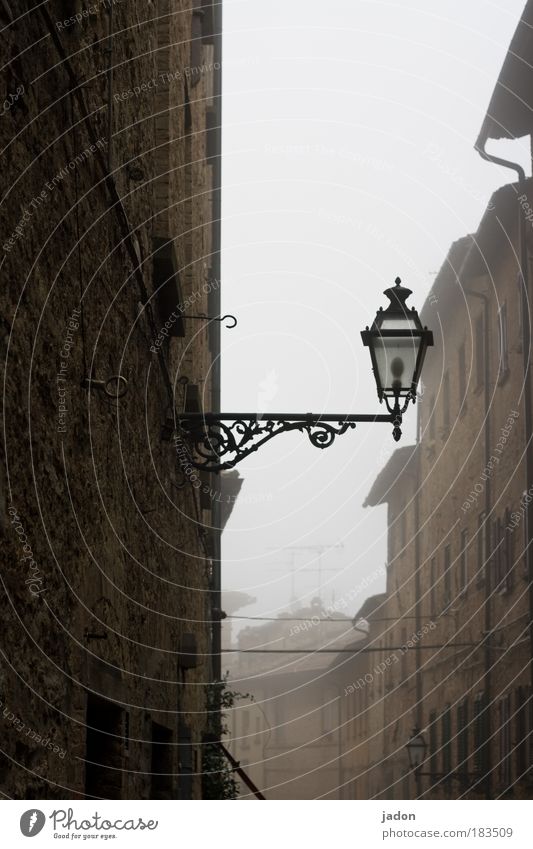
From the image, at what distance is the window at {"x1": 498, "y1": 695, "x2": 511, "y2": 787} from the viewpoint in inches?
775

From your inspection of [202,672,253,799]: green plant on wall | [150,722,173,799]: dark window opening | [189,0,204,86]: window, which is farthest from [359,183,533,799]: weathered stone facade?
[150,722,173,799]: dark window opening

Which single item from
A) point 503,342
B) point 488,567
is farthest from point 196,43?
point 488,567

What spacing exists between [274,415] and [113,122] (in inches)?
69.4

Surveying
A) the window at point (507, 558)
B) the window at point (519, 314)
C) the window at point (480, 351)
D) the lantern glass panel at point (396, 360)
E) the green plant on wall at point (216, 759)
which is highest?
the window at point (480, 351)

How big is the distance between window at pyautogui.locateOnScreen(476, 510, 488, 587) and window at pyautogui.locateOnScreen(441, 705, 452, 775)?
12.9 ft

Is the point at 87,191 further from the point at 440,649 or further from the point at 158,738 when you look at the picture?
the point at 440,649

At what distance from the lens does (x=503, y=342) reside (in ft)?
67.9

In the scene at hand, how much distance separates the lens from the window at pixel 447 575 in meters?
25.9

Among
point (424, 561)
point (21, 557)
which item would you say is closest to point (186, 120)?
point (21, 557)

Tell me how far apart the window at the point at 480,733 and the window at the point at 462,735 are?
0.88m

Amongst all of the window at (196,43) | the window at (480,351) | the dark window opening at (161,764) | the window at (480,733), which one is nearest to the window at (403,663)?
the window at (480,733)

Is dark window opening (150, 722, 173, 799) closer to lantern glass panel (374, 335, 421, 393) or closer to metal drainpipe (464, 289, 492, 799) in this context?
lantern glass panel (374, 335, 421, 393)

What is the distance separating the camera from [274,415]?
7246 mm

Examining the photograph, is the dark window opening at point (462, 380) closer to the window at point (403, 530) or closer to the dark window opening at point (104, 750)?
the window at point (403, 530)
